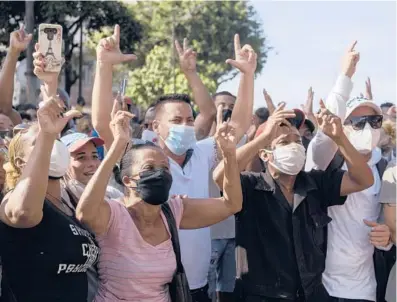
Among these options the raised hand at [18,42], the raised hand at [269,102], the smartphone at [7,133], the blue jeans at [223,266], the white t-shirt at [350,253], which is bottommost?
the blue jeans at [223,266]

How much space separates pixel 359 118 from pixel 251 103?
2.41ft

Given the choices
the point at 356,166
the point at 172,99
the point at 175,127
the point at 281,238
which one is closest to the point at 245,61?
the point at 172,99

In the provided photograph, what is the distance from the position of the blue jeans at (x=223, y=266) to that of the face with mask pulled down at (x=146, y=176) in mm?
2080

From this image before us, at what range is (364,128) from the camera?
4785 mm

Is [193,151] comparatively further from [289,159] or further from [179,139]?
[289,159]

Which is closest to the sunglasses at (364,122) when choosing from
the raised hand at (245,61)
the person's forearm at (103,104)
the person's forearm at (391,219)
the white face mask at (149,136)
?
the person's forearm at (391,219)

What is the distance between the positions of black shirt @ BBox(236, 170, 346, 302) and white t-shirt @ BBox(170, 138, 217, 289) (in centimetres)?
30

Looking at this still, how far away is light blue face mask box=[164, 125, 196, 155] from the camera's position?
15.6ft

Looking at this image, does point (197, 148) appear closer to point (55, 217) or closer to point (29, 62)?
point (55, 217)

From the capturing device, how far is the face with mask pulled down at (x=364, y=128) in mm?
4758

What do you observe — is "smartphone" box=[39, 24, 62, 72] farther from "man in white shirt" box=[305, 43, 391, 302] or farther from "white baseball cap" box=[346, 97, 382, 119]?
"white baseball cap" box=[346, 97, 382, 119]

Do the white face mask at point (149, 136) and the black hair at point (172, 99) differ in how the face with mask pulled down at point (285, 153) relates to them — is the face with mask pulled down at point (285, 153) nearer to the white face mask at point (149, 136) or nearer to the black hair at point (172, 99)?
the black hair at point (172, 99)

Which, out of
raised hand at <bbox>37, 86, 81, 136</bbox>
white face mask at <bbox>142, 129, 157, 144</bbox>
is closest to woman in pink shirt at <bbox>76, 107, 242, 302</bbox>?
raised hand at <bbox>37, 86, 81, 136</bbox>

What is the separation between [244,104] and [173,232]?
1.35 metres
